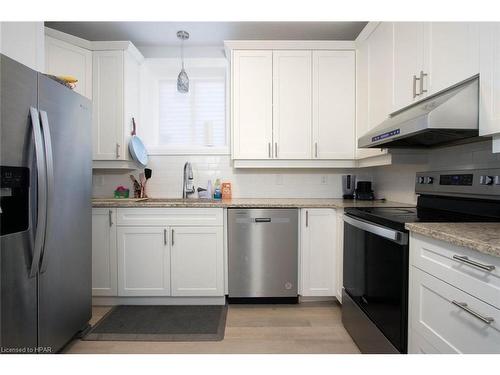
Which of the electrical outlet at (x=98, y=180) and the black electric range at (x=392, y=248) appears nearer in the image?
the black electric range at (x=392, y=248)

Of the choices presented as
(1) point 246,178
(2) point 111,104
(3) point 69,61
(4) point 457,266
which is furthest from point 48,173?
(4) point 457,266

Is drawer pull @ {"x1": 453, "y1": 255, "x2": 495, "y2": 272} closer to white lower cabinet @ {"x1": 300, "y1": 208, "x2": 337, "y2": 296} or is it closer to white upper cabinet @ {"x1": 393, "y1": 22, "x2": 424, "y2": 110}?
white upper cabinet @ {"x1": 393, "y1": 22, "x2": 424, "y2": 110}

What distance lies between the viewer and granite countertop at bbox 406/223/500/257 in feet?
2.54

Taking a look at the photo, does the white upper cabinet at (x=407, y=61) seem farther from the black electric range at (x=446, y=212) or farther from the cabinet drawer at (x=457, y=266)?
the cabinet drawer at (x=457, y=266)

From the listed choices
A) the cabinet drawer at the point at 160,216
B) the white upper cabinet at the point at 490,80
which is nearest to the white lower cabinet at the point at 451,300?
the white upper cabinet at the point at 490,80

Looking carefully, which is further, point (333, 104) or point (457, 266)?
point (333, 104)

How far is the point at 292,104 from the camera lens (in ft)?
7.95

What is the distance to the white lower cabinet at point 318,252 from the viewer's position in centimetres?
212

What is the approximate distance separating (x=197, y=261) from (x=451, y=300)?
5.65ft

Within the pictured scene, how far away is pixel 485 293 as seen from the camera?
0.79 metres

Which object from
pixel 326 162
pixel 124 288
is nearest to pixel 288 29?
pixel 326 162

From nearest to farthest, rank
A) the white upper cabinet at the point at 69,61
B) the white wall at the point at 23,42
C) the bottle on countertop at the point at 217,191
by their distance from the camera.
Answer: the white wall at the point at 23,42 → the white upper cabinet at the point at 69,61 → the bottle on countertop at the point at 217,191

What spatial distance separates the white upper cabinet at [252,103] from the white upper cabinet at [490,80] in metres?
1.57

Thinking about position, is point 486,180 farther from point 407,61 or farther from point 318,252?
point 318,252
